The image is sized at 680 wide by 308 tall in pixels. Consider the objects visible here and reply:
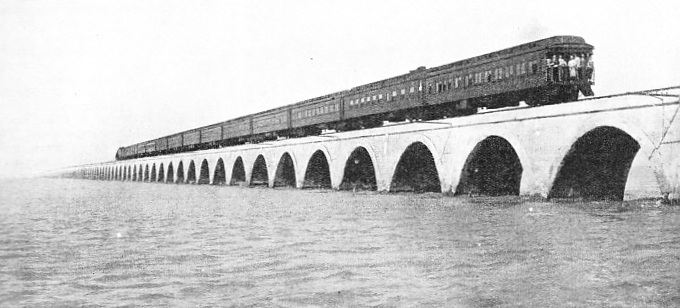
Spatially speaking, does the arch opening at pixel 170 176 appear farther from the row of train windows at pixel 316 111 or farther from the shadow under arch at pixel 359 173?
the shadow under arch at pixel 359 173

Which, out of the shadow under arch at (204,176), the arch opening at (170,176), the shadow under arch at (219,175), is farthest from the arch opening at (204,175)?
the arch opening at (170,176)

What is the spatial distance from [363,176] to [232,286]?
84.2 feet

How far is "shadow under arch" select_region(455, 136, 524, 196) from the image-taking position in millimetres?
23438

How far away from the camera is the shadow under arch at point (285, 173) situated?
40.9 meters

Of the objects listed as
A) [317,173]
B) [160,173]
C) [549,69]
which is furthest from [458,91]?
[160,173]

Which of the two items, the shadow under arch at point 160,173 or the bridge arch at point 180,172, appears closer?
the bridge arch at point 180,172

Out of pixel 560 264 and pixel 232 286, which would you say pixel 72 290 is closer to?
pixel 232 286

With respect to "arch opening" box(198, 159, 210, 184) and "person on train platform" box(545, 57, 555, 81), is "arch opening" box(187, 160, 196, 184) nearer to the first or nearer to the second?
"arch opening" box(198, 159, 210, 184)

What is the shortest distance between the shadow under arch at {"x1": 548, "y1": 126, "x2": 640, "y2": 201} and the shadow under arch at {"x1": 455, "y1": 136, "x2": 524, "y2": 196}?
145 inches

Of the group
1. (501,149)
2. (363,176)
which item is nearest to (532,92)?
(501,149)

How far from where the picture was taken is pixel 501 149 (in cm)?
2469

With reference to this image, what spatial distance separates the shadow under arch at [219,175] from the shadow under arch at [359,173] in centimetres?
2125

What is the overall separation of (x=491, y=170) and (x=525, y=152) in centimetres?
464

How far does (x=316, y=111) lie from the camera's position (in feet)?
123
